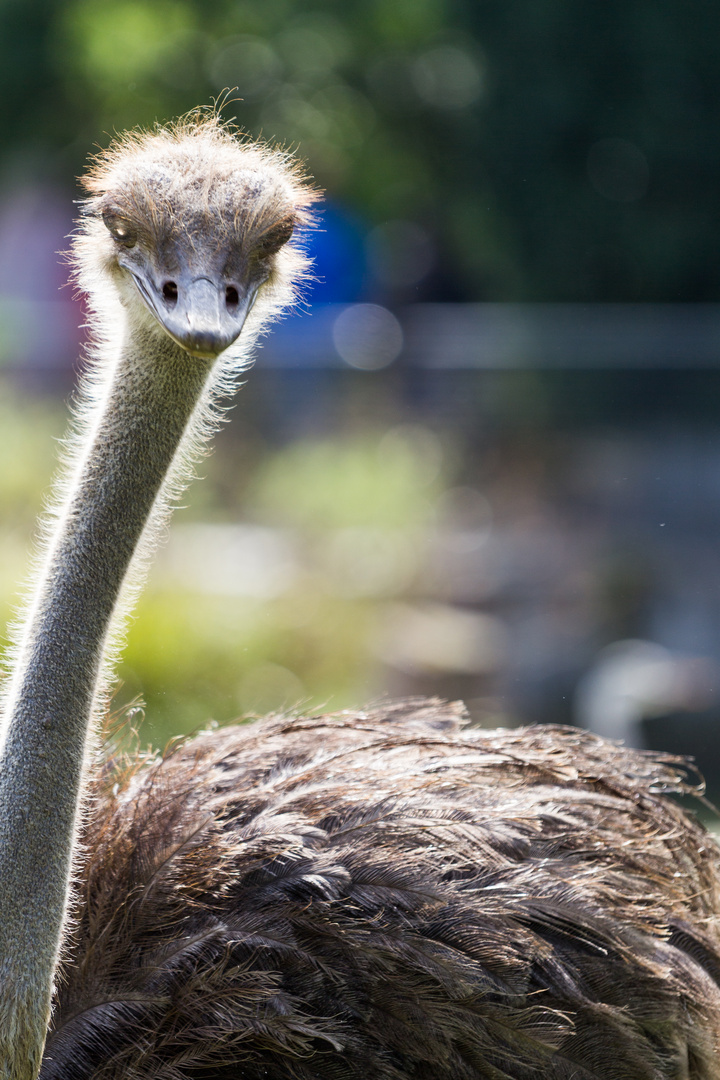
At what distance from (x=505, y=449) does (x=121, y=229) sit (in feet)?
17.8

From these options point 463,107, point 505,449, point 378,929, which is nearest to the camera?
point 378,929

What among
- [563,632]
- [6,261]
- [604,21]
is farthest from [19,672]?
[6,261]

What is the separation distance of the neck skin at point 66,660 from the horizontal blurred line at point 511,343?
388cm

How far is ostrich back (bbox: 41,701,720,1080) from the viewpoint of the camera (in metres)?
1.82

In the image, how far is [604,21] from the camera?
Result: 948 cm

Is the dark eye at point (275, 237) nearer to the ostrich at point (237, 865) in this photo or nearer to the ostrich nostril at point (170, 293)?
the ostrich at point (237, 865)

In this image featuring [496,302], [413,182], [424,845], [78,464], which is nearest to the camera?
[78,464]

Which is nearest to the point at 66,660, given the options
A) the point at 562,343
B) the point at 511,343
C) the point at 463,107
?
the point at 562,343

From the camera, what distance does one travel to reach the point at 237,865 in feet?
6.37

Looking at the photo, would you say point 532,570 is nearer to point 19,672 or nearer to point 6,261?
point 19,672

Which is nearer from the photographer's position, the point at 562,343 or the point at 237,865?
the point at 237,865

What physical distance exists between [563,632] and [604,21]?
4.90 metres

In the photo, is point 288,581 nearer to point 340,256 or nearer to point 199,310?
point 199,310

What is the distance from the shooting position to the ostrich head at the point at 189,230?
5.07 feet
